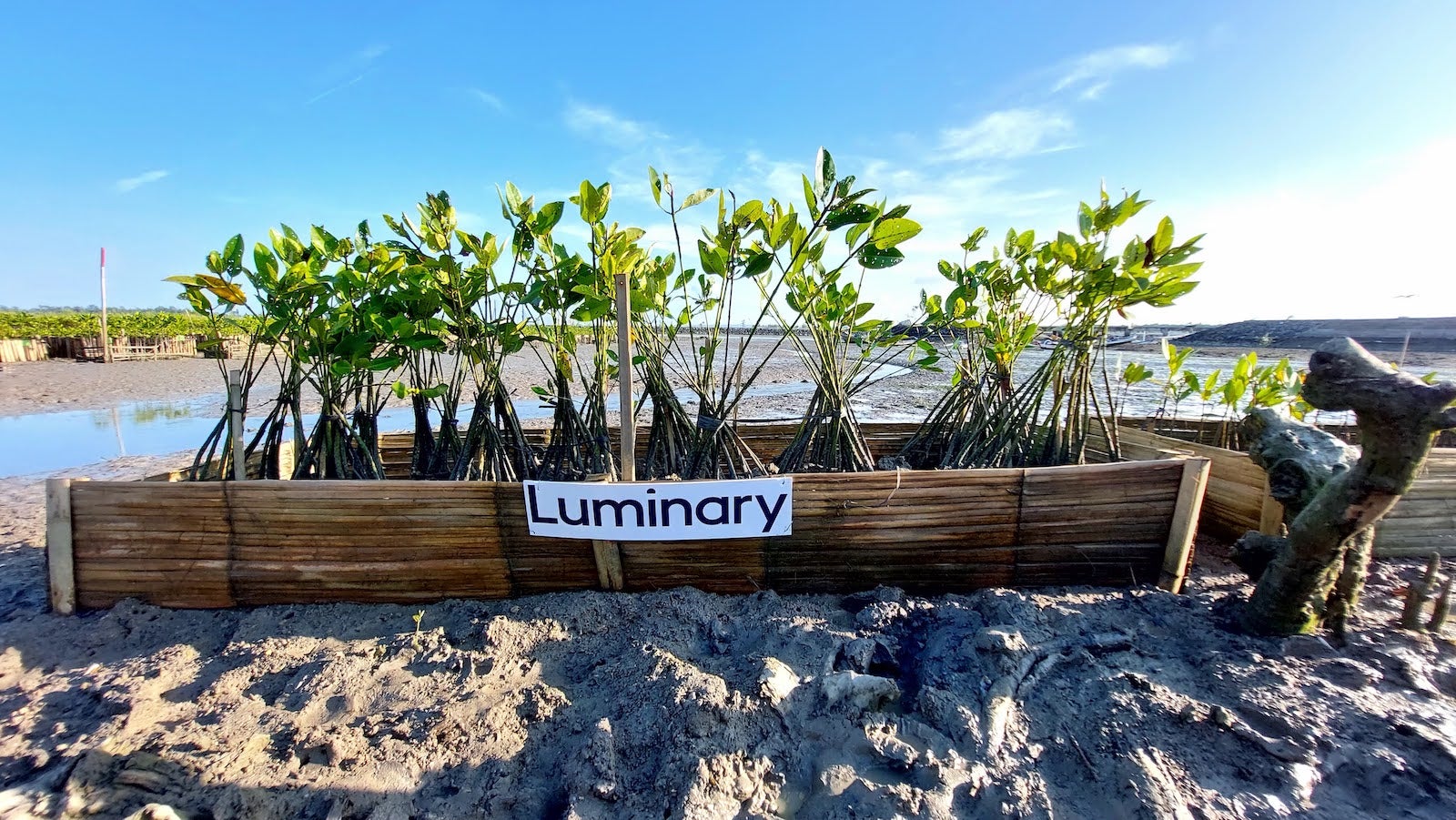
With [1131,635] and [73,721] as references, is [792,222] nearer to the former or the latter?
[1131,635]

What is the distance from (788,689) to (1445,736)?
6.55 ft

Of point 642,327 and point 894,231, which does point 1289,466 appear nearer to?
point 894,231

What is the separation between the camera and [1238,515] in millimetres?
3488

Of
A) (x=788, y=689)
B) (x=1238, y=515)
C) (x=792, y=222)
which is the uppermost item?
(x=792, y=222)

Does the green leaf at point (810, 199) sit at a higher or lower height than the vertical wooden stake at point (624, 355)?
higher

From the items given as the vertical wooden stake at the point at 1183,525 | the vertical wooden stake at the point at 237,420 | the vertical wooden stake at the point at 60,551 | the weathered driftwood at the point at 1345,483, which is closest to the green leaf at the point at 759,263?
the weathered driftwood at the point at 1345,483

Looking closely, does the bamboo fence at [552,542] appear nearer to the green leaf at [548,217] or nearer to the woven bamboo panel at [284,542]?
the woven bamboo panel at [284,542]

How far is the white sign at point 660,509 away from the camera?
2.60m

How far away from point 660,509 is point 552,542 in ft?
1.76

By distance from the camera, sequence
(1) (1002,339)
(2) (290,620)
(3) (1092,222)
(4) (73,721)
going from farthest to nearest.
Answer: (1) (1002,339)
(3) (1092,222)
(2) (290,620)
(4) (73,721)

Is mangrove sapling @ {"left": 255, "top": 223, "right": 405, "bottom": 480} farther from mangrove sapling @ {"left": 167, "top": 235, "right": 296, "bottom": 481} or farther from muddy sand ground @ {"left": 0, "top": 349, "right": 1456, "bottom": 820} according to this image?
muddy sand ground @ {"left": 0, "top": 349, "right": 1456, "bottom": 820}

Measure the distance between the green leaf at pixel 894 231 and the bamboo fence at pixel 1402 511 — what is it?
219 cm

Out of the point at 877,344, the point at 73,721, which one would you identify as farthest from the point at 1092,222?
the point at 73,721

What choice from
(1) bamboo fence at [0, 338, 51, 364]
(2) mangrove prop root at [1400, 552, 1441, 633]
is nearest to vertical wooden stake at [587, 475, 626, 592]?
(2) mangrove prop root at [1400, 552, 1441, 633]
